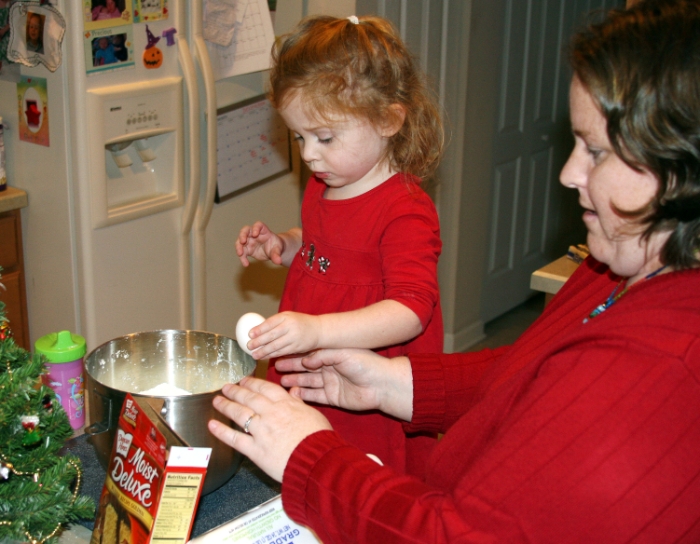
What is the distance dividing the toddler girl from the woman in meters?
0.46

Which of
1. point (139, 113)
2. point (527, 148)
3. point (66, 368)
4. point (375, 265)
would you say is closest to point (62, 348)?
point (66, 368)

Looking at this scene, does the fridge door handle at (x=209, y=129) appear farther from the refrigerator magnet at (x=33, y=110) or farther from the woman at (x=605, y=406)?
the woman at (x=605, y=406)

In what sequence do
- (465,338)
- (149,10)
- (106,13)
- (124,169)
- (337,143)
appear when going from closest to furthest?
(337,143) → (106,13) → (149,10) → (124,169) → (465,338)

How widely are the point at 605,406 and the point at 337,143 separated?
0.85 metres

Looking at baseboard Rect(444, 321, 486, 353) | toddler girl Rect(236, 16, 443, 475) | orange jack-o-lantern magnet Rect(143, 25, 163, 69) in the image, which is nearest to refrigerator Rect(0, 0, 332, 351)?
orange jack-o-lantern magnet Rect(143, 25, 163, 69)

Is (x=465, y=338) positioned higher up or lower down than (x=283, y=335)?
lower down

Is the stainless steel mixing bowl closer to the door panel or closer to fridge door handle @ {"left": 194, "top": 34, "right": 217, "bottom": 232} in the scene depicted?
fridge door handle @ {"left": 194, "top": 34, "right": 217, "bottom": 232}

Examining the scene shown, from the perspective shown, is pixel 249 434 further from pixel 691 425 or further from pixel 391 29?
pixel 391 29

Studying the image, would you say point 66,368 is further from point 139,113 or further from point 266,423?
point 139,113

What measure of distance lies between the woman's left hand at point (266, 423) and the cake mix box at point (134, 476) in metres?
0.08

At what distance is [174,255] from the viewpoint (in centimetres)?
233

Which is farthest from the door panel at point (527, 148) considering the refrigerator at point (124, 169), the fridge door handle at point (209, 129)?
the fridge door handle at point (209, 129)

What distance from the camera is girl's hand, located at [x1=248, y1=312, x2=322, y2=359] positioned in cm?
119

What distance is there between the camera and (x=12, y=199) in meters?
2.15
